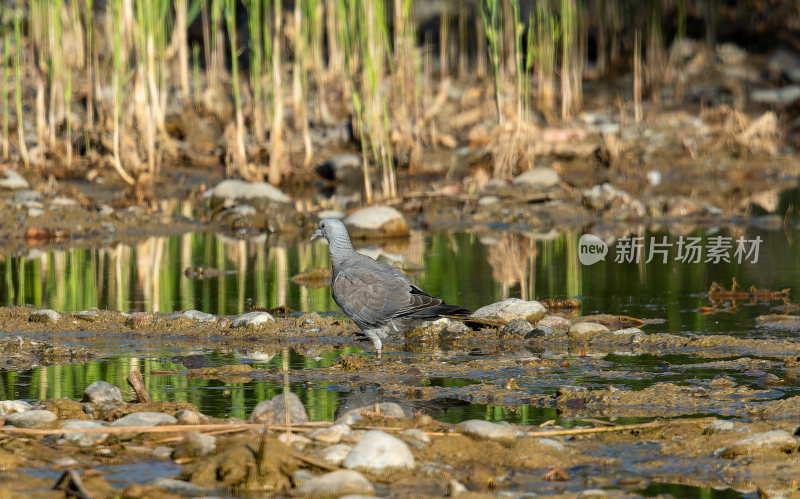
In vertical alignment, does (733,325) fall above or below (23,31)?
below

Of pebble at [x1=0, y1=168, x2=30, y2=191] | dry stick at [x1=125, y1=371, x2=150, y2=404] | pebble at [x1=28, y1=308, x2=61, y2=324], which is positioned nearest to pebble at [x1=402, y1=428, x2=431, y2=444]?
dry stick at [x1=125, y1=371, x2=150, y2=404]

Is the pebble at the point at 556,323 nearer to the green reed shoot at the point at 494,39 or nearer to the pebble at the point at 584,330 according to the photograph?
the pebble at the point at 584,330

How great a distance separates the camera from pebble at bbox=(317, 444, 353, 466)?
12.3 ft

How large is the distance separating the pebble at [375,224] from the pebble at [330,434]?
7.06 metres

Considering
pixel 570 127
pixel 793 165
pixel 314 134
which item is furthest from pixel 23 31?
pixel 793 165

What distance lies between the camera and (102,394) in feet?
15.3

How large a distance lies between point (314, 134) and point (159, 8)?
380 centimetres

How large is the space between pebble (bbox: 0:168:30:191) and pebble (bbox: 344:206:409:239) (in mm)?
4264

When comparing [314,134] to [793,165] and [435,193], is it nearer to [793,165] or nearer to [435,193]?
[435,193]

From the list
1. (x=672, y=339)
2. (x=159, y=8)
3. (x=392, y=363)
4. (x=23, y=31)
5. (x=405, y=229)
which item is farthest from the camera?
(x=23, y=31)

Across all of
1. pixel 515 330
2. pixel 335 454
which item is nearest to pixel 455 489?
pixel 335 454

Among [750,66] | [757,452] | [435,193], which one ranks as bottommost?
[757,452]

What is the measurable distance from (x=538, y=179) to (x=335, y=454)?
1004cm

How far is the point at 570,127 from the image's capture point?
1719 centimetres
